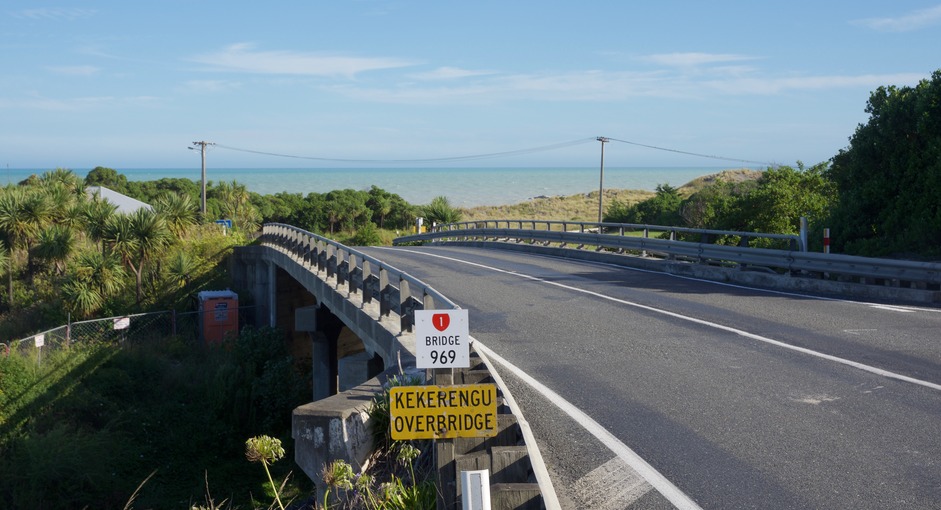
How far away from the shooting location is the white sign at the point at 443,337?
7.13 m

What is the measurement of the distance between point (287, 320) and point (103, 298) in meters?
8.09

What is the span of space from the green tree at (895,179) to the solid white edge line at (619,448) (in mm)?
12767

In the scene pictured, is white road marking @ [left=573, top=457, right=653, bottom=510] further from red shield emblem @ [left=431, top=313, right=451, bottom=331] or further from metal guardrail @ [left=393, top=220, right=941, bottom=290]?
metal guardrail @ [left=393, top=220, right=941, bottom=290]

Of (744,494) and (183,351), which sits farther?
(183,351)

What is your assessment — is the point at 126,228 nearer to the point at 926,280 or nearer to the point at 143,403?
the point at 143,403

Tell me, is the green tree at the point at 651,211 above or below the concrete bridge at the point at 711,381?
above

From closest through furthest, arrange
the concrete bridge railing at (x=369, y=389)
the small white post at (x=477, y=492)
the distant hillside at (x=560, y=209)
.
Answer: the small white post at (x=477, y=492) → the concrete bridge railing at (x=369, y=389) → the distant hillside at (x=560, y=209)

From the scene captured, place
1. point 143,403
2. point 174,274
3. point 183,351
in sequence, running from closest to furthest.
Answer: point 143,403 → point 183,351 → point 174,274

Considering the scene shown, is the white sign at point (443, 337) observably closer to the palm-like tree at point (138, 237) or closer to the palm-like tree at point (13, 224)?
the palm-like tree at point (138, 237)

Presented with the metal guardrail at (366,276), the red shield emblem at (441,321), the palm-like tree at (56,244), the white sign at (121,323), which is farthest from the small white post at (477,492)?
the palm-like tree at (56,244)

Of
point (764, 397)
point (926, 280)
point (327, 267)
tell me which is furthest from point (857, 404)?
point (327, 267)

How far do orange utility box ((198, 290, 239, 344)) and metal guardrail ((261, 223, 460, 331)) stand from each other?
259 cm

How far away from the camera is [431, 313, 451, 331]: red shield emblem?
719 centimetres

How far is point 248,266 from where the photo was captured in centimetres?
3694
